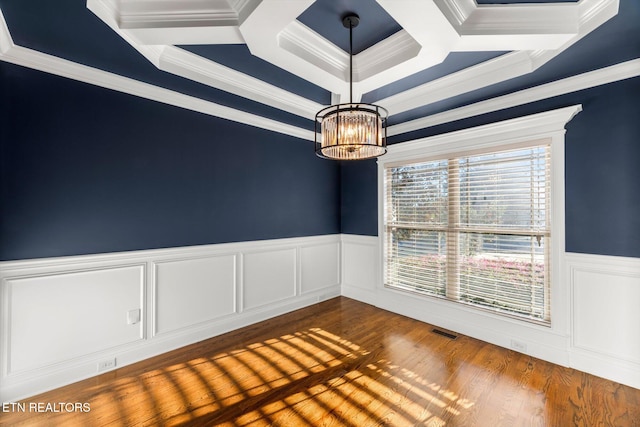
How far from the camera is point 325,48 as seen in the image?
235cm

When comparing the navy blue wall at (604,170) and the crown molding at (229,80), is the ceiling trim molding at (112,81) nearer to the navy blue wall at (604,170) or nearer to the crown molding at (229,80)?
the crown molding at (229,80)

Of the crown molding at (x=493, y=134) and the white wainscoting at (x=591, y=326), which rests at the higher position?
the crown molding at (x=493, y=134)

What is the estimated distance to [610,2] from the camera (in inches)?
65.4

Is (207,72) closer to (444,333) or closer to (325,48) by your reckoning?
(325,48)

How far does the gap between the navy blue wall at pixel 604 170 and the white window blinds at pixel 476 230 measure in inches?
8.7

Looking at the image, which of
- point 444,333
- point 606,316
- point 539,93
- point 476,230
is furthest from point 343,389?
point 539,93

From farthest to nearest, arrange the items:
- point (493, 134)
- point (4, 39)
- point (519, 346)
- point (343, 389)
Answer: point (493, 134), point (519, 346), point (343, 389), point (4, 39)

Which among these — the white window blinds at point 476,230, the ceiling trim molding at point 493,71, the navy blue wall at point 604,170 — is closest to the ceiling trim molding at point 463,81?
the ceiling trim molding at point 493,71

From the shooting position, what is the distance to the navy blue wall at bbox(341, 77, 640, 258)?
2.30 m

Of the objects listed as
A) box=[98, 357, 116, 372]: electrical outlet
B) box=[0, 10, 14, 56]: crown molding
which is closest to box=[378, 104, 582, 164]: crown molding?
box=[0, 10, 14, 56]: crown molding

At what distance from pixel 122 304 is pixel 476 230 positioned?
12.0 feet

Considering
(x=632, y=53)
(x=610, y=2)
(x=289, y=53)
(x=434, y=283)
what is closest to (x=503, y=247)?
(x=434, y=283)

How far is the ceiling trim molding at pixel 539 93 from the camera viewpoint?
7.63 ft

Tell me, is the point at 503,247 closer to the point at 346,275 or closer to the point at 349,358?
the point at 349,358
